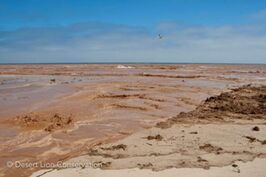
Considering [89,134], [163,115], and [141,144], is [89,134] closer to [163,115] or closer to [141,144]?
[141,144]

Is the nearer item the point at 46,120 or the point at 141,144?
the point at 141,144

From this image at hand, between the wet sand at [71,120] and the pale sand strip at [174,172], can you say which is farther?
the wet sand at [71,120]

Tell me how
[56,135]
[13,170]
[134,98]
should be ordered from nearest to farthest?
1. [13,170]
2. [56,135]
3. [134,98]

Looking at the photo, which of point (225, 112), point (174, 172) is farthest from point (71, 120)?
point (174, 172)

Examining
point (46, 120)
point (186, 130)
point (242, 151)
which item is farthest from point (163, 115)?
point (242, 151)

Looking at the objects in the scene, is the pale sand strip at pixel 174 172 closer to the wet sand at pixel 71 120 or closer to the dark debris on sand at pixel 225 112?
the wet sand at pixel 71 120

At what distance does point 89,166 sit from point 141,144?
1.68 m

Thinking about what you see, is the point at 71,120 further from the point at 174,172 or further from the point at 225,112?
the point at 174,172

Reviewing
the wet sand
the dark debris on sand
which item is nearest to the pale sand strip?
the wet sand

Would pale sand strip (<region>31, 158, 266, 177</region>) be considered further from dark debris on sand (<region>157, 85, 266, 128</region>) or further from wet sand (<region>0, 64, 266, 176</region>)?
dark debris on sand (<region>157, 85, 266, 128</region>)

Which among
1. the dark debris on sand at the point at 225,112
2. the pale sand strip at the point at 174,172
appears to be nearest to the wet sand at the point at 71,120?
the dark debris on sand at the point at 225,112

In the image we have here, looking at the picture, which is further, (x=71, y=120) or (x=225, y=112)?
(x=225, y=112)

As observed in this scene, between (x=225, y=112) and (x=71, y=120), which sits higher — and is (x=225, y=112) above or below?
above

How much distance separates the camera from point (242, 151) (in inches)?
288
